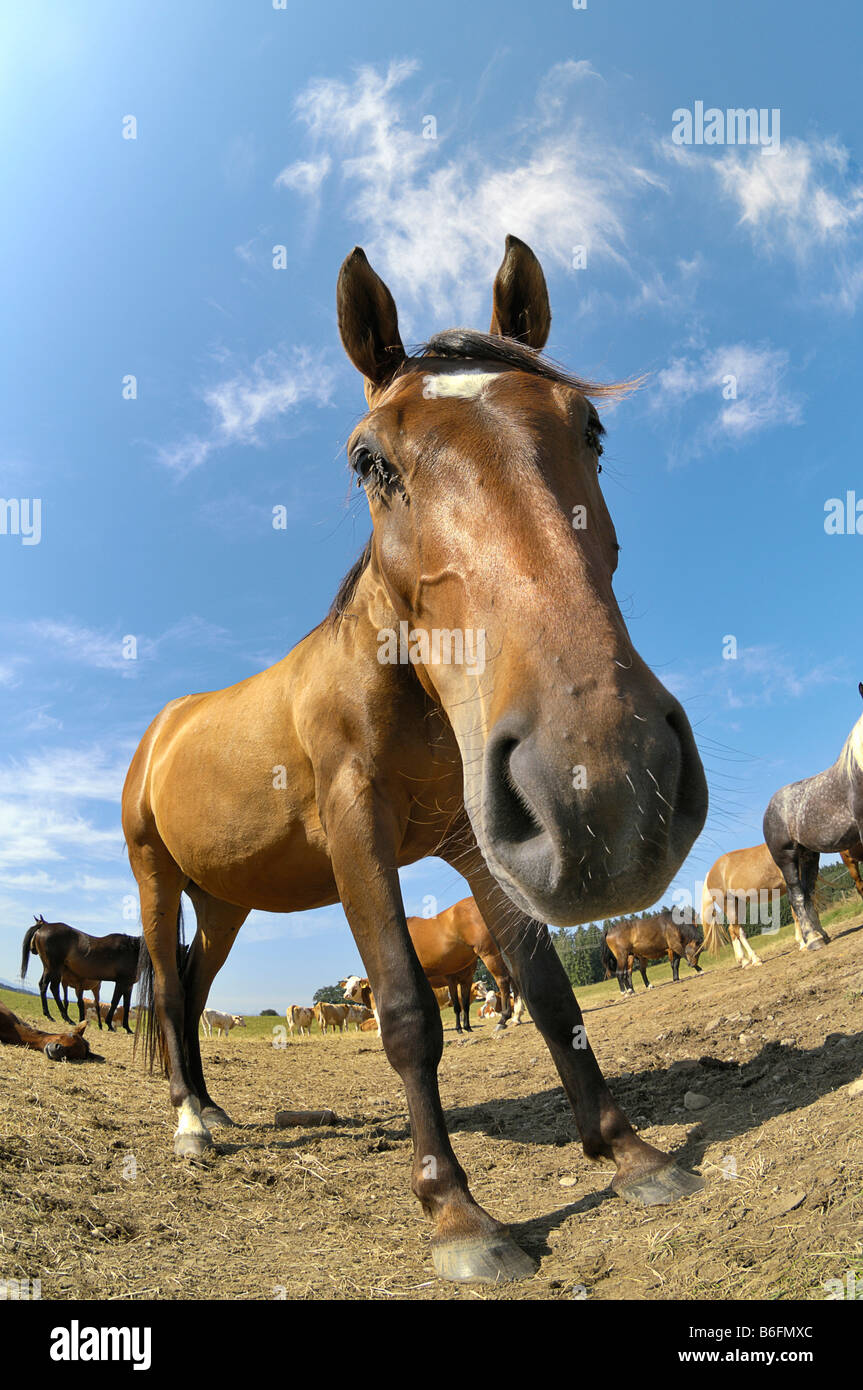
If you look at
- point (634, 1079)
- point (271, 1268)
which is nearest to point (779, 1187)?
point (271, 1268)

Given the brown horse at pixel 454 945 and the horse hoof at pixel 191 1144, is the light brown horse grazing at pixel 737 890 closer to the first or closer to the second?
the brown horse at pixel 454 945

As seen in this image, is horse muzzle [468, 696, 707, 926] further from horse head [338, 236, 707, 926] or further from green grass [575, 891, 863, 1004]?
green grass [575, 891, 863, 1004]

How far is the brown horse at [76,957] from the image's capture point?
1948cm

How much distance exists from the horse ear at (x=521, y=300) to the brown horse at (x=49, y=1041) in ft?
30.5

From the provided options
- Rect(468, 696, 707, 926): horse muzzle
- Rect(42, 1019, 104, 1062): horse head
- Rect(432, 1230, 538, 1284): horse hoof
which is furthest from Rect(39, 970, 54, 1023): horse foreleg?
Rect(468, 696, 707, 926): horse muzzle

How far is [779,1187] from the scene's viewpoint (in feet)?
8.52

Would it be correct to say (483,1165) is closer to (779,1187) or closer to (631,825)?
(779,1187)

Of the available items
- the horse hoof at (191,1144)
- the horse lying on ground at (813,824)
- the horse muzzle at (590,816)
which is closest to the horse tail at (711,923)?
the horse lying on ground at (813,824)

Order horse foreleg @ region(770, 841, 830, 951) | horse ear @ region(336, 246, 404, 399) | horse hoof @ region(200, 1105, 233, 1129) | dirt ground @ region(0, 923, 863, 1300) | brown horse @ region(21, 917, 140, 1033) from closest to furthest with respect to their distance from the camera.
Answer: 1. dirt ground @ region(0, 923, 863, 1300)
2. horse ear @ region(336, 246, 404, 399)
3. horse hoof @ region(200, 1105, 233, 1129)
4. horse foreleg @ region(770, 841, 830, 951)
5. brown horse @ region(21, 917, 140, 1033)

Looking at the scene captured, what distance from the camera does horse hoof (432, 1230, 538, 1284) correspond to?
8.41 ft

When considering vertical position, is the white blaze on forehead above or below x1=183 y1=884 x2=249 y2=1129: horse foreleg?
above

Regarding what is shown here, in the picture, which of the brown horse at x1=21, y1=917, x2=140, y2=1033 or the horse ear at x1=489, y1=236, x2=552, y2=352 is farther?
the brown horse at x1=21, y1=917, x2=140, y2=1033

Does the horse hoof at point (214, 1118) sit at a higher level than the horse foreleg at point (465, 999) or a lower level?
lower

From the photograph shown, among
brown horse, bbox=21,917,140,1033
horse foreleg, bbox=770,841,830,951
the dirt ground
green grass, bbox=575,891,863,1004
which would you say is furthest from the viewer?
brown horse, bbox=21,917,140,1033
